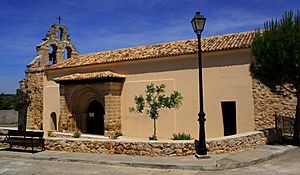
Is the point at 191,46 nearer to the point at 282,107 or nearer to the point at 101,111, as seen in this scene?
the point at 282,107

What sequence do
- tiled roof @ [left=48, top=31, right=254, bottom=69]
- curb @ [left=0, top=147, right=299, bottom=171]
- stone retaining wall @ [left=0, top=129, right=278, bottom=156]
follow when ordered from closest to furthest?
curb @ [left=0, top=147, right=299, bottom=171], stone retaining wall @ [left=0, top=129, right=278, bottom=156], tiled roof @ [left=48, top=31, right=254, bottom=69]

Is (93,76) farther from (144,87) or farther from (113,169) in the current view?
(113,169)

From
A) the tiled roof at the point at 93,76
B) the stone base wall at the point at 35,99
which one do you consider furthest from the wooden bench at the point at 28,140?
the stone base wall at the point at 35,99

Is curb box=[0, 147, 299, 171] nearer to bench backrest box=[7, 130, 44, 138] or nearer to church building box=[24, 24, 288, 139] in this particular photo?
bench backrest box=[7, 130, 44, 138]

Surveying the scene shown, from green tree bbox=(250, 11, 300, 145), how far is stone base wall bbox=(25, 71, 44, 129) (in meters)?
17.6

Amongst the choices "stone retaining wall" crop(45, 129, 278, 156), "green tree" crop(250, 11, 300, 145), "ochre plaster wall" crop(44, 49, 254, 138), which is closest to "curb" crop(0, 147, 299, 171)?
"stone retaining wall" crop(45, 129, 278, 156)

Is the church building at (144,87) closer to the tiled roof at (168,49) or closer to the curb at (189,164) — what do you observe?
the tiled roof at (168,49)

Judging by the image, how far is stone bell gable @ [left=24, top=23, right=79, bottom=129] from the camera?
75.6 ft

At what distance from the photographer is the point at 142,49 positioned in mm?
19000

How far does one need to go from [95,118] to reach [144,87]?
16.2ft

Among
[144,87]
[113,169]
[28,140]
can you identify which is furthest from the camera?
[144,87]

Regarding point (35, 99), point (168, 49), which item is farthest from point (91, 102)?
point (168, 49)

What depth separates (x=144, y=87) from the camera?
17.0 metres

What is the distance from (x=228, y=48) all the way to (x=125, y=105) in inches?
278
